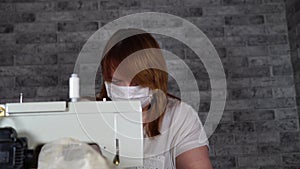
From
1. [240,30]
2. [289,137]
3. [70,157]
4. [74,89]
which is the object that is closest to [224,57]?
[240,30]

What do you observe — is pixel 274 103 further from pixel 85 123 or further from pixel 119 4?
pixel 85 123

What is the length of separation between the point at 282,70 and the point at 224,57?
0.34 m

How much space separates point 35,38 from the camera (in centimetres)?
200

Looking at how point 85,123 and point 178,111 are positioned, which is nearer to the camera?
point 85,123

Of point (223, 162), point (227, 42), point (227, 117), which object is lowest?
point (223, 162)

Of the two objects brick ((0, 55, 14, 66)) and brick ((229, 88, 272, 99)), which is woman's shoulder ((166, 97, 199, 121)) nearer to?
brick ((229, 88, 272, 99))

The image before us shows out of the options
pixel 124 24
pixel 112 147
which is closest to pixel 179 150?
pixel 112 147

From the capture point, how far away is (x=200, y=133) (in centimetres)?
113

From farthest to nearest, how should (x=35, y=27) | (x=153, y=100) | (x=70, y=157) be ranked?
(x=35, y=27) < (x=153, y=100) < (x=70, y=157)

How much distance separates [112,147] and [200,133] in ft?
1.36

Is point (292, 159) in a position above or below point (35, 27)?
below

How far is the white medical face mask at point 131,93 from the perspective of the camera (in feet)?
3.33

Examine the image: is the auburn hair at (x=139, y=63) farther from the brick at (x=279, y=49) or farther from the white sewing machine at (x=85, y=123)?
the brick at (x=279, y=49)

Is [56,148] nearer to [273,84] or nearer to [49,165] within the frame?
[49,165]
